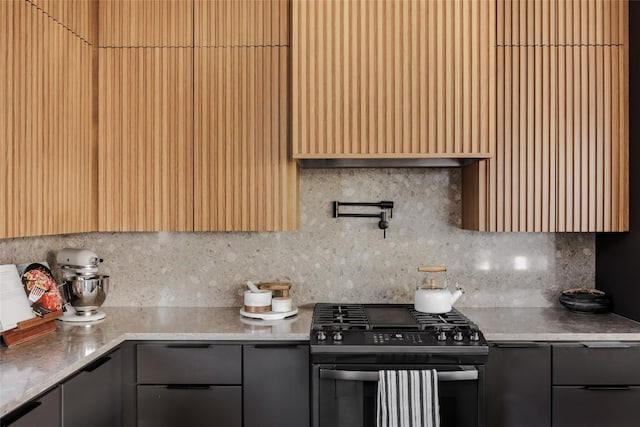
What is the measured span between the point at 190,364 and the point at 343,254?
1073 mm

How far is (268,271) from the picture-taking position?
2.92m

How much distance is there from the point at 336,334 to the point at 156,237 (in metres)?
1.31

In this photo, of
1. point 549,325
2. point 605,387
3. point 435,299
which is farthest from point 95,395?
point 605,387

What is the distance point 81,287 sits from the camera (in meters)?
2.49

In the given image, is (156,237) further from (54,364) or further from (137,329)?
(54,364)

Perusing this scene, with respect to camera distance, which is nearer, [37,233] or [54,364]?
[54,364]

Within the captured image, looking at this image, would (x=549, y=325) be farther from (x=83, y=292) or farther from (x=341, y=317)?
(x=83, y=292)

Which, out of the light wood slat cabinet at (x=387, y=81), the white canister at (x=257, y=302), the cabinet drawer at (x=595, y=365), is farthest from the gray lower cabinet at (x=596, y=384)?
the white canister at (x=257, y=302)

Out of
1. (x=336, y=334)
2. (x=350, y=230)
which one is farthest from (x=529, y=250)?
(x=336, y=334)

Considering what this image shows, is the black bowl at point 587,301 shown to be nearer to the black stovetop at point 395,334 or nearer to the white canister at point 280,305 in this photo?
the black stovetop at point 395,334

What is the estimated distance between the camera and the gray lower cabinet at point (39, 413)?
1.46 m

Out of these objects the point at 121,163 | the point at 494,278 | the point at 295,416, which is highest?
the point at 121,163

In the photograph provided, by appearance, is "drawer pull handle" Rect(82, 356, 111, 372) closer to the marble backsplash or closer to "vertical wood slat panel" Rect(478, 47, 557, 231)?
the marble backsplash

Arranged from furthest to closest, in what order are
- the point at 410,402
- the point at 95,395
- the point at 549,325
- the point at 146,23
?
the point at 146,23 → the point at 549,325 → the point at 410,402 → the point at 95,395
